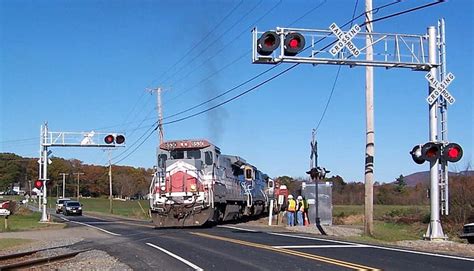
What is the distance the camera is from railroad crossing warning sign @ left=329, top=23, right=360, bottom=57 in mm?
18906

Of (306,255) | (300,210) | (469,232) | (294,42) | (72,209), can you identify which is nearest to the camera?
(306,255)

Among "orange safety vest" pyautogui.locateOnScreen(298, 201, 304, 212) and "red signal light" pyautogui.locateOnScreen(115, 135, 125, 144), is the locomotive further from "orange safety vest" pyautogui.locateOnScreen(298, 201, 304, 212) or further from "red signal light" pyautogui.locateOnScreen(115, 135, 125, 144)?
"red signal light" pyautogui.locateOnScreen(115, 135, 125, 144)

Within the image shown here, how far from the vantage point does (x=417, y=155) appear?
2034cm

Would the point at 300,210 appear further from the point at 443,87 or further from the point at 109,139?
the point at 443,87

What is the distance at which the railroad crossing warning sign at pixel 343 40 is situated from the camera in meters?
18.9

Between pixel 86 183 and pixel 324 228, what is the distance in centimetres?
13717

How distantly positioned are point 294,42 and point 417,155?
20.2 ft

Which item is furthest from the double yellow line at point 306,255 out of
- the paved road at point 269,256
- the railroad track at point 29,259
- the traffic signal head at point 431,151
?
the traffic signal head at point 431,151

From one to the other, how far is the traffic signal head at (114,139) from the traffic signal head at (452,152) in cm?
2402

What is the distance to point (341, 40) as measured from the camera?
750 inches

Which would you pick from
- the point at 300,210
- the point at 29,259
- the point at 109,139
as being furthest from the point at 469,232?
the point at 109,139

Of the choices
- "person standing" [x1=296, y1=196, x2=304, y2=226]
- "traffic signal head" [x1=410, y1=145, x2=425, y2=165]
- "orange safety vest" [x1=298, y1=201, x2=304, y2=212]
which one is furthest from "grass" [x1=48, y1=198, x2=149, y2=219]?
"traffic signal head" [x1=410, y1=145, x2=425, y2=165]

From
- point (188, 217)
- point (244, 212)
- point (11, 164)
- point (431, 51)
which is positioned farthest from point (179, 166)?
point (11, 164)

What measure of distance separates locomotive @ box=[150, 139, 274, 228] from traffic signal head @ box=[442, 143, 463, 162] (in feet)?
40.8
